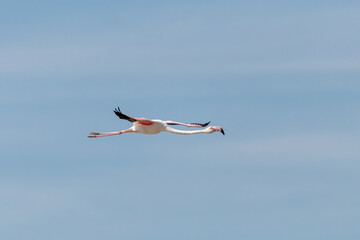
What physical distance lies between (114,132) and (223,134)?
459 inches

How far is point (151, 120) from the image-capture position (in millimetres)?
141125

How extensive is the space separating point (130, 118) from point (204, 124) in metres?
9.01

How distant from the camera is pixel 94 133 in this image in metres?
146

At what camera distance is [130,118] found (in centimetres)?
13938

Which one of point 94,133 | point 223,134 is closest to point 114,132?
point 94,133

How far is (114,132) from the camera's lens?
14550 cm

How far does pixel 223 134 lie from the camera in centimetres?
13838

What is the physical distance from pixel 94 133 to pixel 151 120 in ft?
23.9

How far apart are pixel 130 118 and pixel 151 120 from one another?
2451 mm

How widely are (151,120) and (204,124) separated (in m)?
6.56

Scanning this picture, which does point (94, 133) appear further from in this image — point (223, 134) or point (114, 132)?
point (223, 134)
